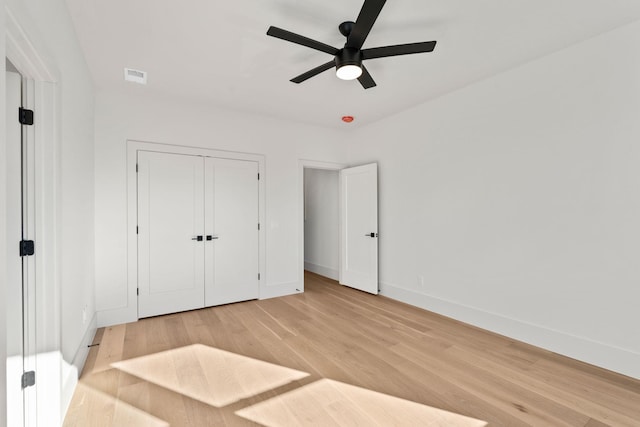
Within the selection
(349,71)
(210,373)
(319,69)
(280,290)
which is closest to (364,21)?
(349,71)

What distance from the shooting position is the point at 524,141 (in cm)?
301

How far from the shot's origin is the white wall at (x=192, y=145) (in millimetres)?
3441

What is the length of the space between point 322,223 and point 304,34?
4.04m

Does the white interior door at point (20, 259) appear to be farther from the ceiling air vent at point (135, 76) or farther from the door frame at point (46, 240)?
the ceiling air vent at point (135, 76)

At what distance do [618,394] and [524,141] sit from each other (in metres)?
2.23

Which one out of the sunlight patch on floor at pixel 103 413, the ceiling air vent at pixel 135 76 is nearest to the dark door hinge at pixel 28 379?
the sunlight patch on floor at pixel 103 413

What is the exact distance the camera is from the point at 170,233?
3.81 m

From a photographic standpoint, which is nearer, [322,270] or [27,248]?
[27,248]

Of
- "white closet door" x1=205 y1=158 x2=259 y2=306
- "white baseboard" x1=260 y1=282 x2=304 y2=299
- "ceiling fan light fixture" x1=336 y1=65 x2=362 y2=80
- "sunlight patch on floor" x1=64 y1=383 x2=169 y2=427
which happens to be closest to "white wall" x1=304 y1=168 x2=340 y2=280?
"white baseboard" x1=260 y1=282 x2=304 y2=299

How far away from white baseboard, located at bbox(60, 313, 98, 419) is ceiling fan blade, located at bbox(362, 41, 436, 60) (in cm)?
305

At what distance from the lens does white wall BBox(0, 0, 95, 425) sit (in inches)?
66.3

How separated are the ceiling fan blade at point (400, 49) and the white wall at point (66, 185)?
6.56 ft

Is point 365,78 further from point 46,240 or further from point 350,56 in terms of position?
point 46,240

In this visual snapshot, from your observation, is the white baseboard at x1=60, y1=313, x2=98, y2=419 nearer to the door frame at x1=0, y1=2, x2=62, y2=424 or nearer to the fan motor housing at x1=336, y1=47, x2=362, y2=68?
the door frame at x1=0, y1=2, x2=62, y2=424
